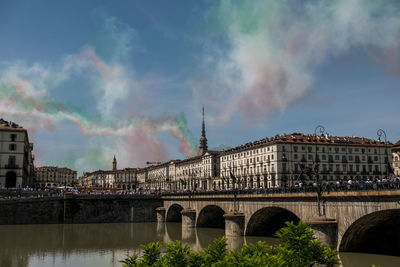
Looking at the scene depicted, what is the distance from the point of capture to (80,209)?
258 ft

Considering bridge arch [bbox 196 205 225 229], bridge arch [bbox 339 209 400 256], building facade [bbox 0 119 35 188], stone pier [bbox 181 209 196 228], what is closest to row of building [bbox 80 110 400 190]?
bridge arch [bbox 196 205 225 229]

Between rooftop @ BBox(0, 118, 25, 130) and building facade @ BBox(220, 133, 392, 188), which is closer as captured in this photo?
rooftop @ BBox(0, 118, 25, 130)

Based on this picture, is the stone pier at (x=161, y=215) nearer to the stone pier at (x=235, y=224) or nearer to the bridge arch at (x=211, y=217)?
the bridge arch at (x=211, y=217)

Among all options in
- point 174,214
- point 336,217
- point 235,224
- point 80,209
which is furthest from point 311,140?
point 336,217

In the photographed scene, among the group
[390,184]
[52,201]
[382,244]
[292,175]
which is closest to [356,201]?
[390,184]

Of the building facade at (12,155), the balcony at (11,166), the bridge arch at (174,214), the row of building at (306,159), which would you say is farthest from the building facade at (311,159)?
the balcony at (11,166)

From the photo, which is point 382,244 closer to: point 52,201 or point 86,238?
point 86,238

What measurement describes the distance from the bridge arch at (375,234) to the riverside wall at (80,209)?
5720 cm

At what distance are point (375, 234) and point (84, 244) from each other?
34.8 metres

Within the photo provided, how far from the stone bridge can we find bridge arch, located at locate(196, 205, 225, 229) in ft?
41.0

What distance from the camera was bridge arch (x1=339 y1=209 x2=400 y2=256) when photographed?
2953 centimetres

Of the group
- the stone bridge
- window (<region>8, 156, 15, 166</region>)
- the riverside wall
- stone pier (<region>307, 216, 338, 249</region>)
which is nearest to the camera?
the stone bridge

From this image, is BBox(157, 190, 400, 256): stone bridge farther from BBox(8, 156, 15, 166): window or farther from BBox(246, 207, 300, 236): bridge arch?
BBox(8, 156, 15, 166): window

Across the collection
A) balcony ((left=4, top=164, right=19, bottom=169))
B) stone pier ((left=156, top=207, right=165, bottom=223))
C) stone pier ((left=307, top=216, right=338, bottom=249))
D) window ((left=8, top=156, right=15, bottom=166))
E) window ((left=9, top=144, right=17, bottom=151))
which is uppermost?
window ((left=9, top=144, right=17, bottom=151))
